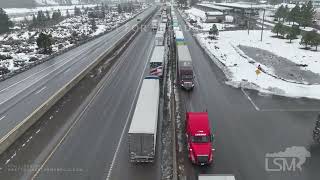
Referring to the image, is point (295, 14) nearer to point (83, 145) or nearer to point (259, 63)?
point (259, 63)

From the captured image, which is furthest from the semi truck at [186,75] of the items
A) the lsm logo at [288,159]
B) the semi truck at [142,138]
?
the lsm logo at [288,159]

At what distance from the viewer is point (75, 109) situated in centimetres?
3519

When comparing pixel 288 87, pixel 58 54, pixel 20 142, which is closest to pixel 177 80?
pixel 288 87

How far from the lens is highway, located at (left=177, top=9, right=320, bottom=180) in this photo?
23641 millimetres

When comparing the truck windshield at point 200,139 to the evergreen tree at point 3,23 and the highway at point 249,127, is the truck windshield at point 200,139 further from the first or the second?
the evergreen tree at point 3,23

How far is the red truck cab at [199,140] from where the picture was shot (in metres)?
23.5

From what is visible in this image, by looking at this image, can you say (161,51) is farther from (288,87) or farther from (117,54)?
(288,87)

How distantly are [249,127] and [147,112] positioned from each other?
36.3ft

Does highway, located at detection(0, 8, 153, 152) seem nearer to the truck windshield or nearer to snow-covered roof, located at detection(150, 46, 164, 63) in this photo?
snow-covered roof, located at detection(150, 46, 164, 63)

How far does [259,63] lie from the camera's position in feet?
190

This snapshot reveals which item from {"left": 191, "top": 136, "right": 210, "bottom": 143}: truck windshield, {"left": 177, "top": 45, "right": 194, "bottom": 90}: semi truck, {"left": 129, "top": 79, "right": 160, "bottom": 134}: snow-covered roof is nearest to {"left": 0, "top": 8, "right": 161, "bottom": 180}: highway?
{"left": 129, "top": 79, "right": 160, "bottom": 134}: snow-covered roof

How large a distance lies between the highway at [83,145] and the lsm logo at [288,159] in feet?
30.2

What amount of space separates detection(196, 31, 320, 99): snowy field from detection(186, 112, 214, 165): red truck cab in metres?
19.7

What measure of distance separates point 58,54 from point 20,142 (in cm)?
4455
